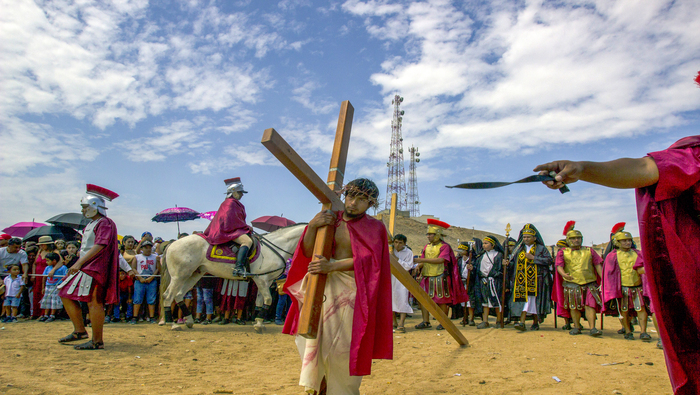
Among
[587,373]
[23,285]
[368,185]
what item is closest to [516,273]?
[587,373]

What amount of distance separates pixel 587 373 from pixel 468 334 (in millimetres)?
3023

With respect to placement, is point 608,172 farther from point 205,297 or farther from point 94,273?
point 205,297

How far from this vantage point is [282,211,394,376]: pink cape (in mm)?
3141

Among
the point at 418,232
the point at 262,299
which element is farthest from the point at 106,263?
the point at 418,232

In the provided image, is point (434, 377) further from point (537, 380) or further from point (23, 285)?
point (23, 285)

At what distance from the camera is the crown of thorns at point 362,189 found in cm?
347

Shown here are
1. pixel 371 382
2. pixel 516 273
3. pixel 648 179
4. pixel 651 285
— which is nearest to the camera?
pixel 648 179

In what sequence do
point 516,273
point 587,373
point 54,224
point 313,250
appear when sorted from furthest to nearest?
point 54,224 < point 516,273 < point 587,373 < point 313,250

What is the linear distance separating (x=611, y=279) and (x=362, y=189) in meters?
6.45

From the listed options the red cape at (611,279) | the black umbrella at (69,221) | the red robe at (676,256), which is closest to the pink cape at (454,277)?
the red cape at (611,279)

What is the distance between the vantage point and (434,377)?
4707mm

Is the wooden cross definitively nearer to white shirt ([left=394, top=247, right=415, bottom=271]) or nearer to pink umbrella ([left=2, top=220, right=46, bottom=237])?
white shirt ([left=394, top=247, right=415, bottom=271])

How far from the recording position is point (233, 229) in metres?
8.30

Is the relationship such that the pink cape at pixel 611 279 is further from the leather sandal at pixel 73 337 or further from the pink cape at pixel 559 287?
the leather sandal at pixel 73 337
